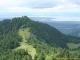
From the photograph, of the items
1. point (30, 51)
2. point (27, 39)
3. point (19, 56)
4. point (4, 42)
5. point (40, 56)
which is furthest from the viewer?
point (27, 39)

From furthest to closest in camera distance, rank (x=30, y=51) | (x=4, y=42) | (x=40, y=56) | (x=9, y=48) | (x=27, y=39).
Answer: (x=27, y=39)
(x=4, y=42)
(x=9, y=48)
(x=30, y=51)
(x=40, y=56)

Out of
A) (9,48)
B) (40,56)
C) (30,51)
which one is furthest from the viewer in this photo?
(9,48)

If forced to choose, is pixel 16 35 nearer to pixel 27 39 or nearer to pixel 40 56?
pixel 27 39

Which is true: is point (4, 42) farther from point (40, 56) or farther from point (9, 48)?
point (40, 56)

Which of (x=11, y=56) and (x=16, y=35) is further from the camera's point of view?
(x=16, y=35)

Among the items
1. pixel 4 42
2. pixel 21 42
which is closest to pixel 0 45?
pixel 4 42

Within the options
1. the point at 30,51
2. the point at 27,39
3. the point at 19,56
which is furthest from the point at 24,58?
the point at 27,39

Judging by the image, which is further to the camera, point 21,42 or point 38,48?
point 21,42
